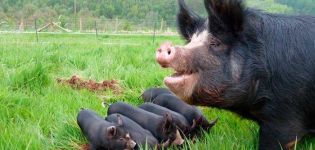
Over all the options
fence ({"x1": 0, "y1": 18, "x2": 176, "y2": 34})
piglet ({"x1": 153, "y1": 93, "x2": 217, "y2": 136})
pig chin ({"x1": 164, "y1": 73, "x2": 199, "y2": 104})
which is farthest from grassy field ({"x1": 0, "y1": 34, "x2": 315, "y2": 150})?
fence ({"x1": 0, "y1": 18, "x2": 176, "y2": 34})

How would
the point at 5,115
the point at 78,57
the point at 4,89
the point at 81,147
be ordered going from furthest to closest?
the point at 78,57, the point at 4,89, the point at 5,115, the point at 81,147

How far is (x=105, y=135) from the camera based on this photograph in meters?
3.08

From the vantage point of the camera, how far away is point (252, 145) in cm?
317

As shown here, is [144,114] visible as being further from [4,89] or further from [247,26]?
[4,89]

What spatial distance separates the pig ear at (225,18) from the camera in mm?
2932

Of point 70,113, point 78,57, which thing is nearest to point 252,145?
point 70,113

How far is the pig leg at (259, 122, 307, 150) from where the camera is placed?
293 centimetres

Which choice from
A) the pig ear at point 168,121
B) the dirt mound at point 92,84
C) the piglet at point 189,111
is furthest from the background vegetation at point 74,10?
the pig ear at point 168,121

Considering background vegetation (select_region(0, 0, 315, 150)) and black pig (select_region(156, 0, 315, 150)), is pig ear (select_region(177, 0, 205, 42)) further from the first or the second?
black pig (select_region(156, 0, 315, 150))

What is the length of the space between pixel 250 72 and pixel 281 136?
1.42 ft

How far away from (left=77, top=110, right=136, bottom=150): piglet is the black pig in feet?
1.45

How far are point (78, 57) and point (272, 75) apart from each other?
4847mm

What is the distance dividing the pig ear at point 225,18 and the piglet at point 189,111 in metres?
0.80

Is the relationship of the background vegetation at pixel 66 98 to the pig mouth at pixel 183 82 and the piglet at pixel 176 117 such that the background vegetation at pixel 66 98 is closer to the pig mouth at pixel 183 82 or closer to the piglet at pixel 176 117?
the piglet at pixel 176 117
